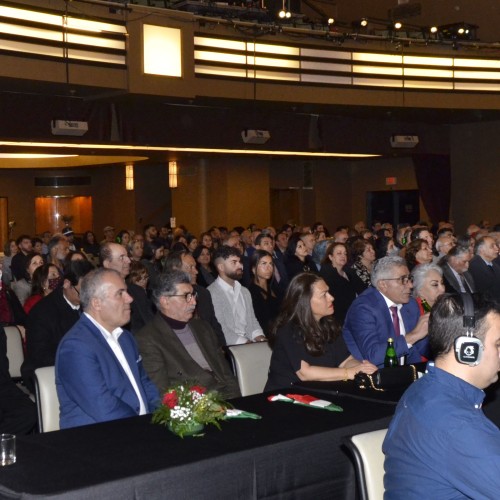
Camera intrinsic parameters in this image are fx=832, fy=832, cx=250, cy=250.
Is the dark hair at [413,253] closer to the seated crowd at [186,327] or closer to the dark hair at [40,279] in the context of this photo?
the seated crowd at [186,327]

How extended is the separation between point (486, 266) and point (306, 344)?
16.3 feet

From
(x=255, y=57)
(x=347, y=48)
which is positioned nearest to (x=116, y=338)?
(x=255, y=57)

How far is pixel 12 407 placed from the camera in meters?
5.02

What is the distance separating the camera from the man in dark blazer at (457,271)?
8359mm

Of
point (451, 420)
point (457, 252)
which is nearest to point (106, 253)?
point (457, 252)

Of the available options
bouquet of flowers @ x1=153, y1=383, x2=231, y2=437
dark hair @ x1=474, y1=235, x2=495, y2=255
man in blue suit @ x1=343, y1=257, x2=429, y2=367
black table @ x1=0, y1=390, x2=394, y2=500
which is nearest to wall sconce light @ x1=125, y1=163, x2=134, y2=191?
dark hair @ x1=474, y1=235, x2=495, y2=255

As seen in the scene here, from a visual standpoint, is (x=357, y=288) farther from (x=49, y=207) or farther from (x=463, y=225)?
(x=49, y=207)

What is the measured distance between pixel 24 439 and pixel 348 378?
6.26ft

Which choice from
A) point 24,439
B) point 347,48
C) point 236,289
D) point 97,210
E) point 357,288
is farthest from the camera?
point 97,210

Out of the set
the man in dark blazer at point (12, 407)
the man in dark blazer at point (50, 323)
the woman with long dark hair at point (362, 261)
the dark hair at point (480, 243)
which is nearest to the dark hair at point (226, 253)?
the man in dark blazer at point (50, 323)

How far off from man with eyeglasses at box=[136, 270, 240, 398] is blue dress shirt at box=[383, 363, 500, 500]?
7.83 feet

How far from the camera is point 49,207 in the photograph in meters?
25.0

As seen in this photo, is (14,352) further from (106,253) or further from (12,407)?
(106,253)

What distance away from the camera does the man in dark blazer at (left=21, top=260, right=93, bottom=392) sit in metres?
5.62
